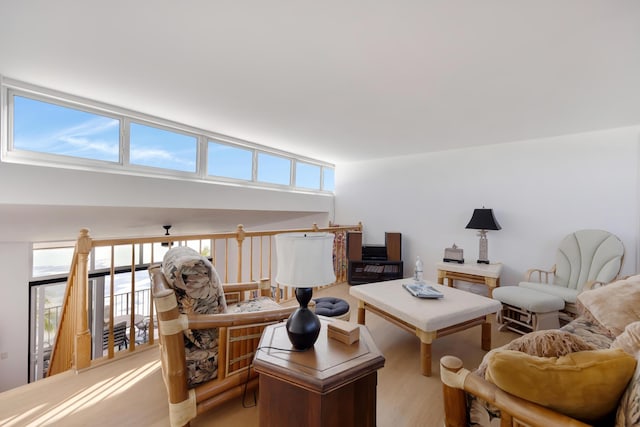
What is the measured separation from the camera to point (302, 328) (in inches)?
48.0

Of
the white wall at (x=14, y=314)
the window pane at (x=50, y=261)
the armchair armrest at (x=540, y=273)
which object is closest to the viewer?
the armchair armrest at (x=540, y=273)

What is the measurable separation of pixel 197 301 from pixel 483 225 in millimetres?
3456

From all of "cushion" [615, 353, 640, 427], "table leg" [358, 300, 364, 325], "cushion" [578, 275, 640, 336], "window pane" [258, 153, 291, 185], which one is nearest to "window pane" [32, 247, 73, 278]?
"window pane" [258, 153, 291, 185]

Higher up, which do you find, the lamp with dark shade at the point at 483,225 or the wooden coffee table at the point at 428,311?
the lamp with dark shade at the point at 483,225

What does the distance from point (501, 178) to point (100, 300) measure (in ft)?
22.7

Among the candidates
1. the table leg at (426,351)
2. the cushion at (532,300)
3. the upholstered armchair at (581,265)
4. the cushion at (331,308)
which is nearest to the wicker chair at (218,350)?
the cushion at (331,308)

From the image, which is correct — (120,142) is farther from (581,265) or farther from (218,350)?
(581,265)

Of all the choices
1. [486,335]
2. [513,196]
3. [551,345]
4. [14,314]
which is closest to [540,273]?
[513,196]

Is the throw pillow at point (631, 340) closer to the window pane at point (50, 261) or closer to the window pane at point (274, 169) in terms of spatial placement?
the window pane at point (274, 169)

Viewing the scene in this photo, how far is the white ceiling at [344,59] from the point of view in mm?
1416

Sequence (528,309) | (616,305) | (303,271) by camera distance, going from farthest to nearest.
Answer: (528,309)
(616,305)
(303,271)

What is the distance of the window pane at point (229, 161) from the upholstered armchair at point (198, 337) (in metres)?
2.32

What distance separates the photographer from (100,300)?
16.3ft

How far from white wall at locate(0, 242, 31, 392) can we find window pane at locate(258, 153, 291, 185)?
11.2ft
